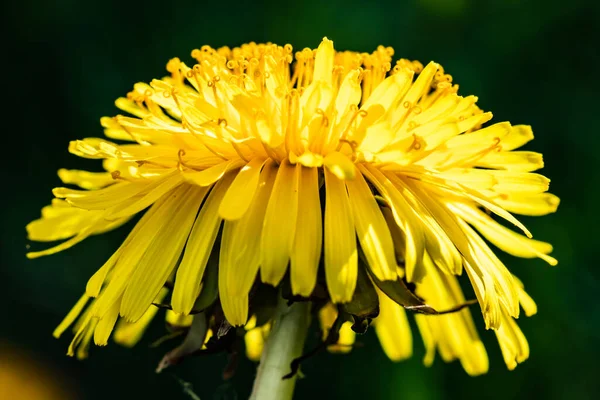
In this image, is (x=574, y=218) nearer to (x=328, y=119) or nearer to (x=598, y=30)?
(x=598, y=30)

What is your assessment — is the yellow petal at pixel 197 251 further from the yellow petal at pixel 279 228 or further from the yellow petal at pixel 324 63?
the yellow petal at pixel 324 63

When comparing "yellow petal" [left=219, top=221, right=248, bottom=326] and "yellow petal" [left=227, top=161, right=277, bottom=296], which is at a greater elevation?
"yellow petal" [left=227, top=161, right=277, bottom=296]

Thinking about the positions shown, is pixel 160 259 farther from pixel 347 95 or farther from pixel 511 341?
pixel 511 341

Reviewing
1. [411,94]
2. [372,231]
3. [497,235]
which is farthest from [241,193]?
[497,235]

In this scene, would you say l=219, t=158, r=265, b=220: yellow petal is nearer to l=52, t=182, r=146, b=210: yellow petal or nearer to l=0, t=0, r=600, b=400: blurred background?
l=52, t=182, r=146, b=210: yellow petal

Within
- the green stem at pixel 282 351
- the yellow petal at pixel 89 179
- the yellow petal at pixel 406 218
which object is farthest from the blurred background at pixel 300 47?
the yellow petal at pixel 406 218

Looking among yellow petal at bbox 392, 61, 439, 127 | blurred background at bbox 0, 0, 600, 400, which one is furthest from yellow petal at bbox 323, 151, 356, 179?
blurred background at bbox 0, 0, 600, 400

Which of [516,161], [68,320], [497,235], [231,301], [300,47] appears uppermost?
[300,47]
